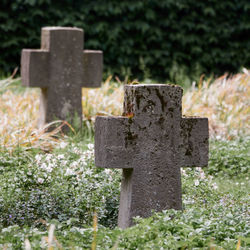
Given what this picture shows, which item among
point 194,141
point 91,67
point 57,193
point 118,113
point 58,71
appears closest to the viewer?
point 194,141

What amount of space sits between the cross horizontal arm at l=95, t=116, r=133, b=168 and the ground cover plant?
337 mm

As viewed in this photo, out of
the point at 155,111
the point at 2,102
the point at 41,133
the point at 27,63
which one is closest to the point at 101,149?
the point at 155,111

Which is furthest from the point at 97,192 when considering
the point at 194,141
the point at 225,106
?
the point at 225,106

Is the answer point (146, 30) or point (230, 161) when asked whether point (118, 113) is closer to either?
point (230, 161)

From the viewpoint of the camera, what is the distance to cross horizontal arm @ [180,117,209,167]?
12.5ft

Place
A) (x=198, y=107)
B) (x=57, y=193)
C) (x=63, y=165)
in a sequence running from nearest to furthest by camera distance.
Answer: (x=57, y=193) → (x=63, y=165) → (x=198, y=107)

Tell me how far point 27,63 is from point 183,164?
3.34 metres

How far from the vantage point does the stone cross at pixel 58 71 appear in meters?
6.64

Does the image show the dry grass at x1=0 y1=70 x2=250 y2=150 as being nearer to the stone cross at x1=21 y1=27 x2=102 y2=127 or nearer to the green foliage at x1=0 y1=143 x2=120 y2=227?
the stone cross at x1=21 y1=27 x2=102 y2=127

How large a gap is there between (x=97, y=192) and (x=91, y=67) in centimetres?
322

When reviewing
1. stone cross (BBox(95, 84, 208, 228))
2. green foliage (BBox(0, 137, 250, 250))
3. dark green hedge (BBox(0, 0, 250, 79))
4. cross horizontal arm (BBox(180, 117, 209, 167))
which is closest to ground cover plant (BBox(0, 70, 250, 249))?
green foliage (BBox(0, 137, 250, 250))

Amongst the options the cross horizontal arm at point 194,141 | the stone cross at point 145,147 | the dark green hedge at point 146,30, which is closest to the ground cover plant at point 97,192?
the stone cross at point 145,147

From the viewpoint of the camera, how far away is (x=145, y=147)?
11.9 feet

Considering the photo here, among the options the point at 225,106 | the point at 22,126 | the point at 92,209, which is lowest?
the point at 92,209
